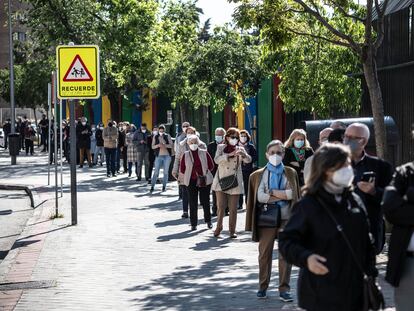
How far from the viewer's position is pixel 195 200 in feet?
50.5

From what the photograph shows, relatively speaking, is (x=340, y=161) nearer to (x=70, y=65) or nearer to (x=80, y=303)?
(x=80, y=303)

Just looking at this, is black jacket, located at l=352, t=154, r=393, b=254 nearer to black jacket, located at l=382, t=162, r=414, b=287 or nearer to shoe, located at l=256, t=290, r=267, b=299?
black jacket, located at l=382, t=162, r=414, b=287

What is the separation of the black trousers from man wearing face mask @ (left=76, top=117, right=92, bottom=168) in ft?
58.6

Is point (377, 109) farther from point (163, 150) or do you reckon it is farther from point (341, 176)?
point (163, 150)

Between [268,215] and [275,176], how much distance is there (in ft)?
1.35

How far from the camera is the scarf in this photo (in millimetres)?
9406

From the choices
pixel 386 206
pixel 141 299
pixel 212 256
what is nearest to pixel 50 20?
pixel 212 256

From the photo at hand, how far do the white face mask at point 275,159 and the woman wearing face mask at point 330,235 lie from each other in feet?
13.0

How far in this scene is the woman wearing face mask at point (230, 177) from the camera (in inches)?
561

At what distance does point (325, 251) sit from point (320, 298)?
266 millimetres

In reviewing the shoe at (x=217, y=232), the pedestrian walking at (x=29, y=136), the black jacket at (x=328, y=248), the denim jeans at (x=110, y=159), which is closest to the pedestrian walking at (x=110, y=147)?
the denim jeans at (x=110, y=159)

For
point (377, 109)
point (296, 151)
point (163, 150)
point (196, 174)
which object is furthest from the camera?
point (163, 150)

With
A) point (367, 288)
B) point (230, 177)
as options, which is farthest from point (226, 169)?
point (367, 288)

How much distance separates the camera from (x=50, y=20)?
37875mm
